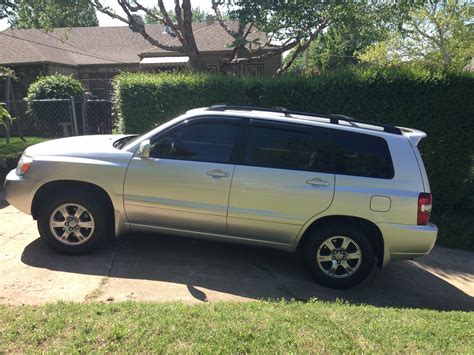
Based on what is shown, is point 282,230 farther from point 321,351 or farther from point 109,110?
point 109,110

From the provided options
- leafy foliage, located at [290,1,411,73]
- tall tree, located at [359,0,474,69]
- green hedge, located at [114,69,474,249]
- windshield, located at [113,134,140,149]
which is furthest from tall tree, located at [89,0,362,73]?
tall tree, located at [359,0,474,69]

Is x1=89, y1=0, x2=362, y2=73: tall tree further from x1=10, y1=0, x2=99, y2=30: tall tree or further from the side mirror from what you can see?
the side mirror

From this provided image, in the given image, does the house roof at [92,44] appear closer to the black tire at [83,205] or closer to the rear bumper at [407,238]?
the black tire at [83,205]

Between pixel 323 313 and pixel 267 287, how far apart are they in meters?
0.95

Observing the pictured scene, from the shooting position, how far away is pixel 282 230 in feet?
14.6

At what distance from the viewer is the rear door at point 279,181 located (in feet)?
14.2

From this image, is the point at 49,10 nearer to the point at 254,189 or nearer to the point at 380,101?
the point at 380,101

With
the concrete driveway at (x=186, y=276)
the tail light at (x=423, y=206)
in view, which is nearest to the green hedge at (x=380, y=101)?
the concrete driveway at (x=186, y=276)

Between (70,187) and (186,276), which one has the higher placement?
(70,187)

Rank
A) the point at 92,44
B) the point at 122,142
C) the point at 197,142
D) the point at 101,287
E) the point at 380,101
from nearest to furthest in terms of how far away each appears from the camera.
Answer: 1. the point at 101,287
2. the point at 197,142
3. the point at 122,142
4. the point at 380,101
5. the point at 92,44

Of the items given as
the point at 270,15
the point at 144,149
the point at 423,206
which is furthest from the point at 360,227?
the point at 270,15

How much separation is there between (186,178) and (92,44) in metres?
20.5

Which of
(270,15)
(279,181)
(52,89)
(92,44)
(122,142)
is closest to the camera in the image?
(279,181)

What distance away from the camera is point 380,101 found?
7152 mm
